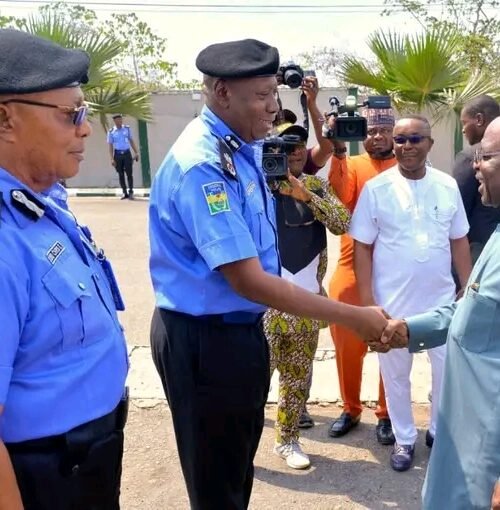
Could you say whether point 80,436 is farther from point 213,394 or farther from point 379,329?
point 379,329

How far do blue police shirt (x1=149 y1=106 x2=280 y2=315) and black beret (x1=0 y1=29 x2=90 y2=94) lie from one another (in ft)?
1.94

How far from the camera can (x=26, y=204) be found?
4.91 ft

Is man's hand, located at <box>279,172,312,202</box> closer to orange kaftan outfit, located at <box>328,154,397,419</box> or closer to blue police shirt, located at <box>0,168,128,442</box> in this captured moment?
orange kaftan outfit, located at <box>328,154,397,419</box>

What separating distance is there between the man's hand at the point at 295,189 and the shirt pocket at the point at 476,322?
58.3 inches

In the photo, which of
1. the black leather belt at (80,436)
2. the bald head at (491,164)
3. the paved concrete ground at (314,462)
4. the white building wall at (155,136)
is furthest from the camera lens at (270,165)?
the white building wall at (155,136)

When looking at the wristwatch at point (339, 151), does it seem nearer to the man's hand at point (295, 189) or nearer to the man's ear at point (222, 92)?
the man's hand at point (295, 189)

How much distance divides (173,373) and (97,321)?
734 mm

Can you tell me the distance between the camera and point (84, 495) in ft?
5.36

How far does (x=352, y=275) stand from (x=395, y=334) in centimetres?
115

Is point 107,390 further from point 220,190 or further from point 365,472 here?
point 365,472

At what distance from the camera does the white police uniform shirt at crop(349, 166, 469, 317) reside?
3354 mm

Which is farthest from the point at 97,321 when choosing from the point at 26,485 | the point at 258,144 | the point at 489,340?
the point at 258,144

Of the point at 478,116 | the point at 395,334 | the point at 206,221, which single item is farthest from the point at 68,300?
the point at 478,116

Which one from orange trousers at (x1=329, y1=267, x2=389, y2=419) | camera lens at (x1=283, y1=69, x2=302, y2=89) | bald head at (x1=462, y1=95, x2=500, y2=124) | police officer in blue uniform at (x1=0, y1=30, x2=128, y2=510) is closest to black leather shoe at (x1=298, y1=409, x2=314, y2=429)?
orange trousers at (x1=329, y1=267, x2=389, y2=419)
